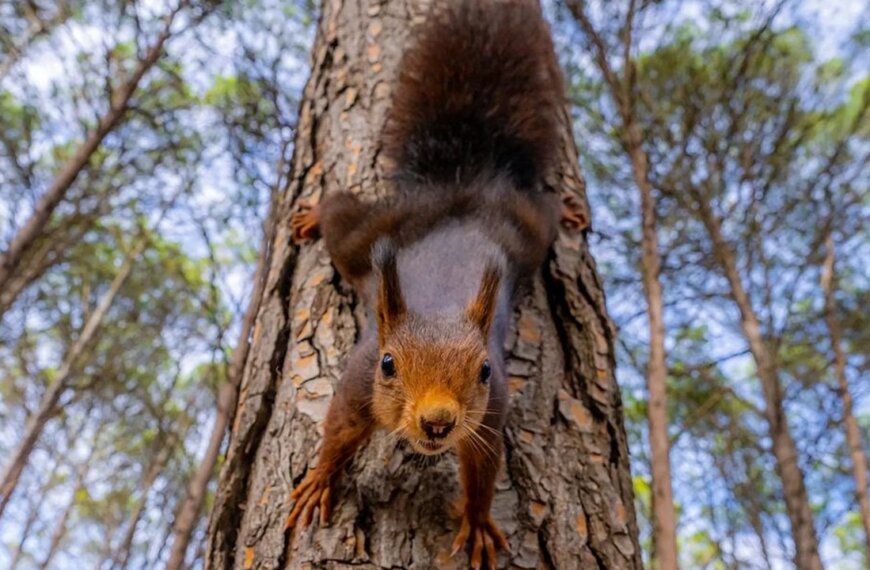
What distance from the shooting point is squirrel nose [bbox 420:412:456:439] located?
5.00ft

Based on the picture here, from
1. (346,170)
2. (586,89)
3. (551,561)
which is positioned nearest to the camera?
(551,561)

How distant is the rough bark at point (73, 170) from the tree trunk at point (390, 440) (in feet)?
12.4

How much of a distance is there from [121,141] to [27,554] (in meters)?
10.7

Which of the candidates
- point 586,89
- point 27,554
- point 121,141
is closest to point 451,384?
point 586,89

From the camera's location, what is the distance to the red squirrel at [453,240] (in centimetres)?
170

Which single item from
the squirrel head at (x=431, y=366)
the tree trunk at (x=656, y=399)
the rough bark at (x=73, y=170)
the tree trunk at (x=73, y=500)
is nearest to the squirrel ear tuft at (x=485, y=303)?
the squirrel head at (x=431, y=366)

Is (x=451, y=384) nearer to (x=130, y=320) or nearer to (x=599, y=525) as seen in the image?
(x=599, y=525)

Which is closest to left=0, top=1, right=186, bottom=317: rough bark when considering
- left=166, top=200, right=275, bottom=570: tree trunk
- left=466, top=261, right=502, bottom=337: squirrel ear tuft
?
left=166, top=200, right=275, bottom=570: tree trunk

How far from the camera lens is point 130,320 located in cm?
1053

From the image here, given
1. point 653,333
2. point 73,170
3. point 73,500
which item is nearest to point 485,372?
point 653,333

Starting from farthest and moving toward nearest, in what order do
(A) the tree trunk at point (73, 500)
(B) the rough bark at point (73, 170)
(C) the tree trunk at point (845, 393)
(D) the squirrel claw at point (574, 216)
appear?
1. (A) the tree trunk at point (73, 500)
2. (C) the tree trunk at point (845, 393)
3. (B) the rough bark at point (73, 170)
4. (D) the squirrel claw at point (574, 216)

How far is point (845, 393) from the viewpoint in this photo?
7320 millimetres

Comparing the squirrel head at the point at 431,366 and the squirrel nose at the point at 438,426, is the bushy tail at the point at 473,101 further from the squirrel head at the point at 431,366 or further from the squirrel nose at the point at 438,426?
the squirrel nose at the point at 438,426

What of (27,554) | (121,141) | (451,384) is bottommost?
(451,384)
